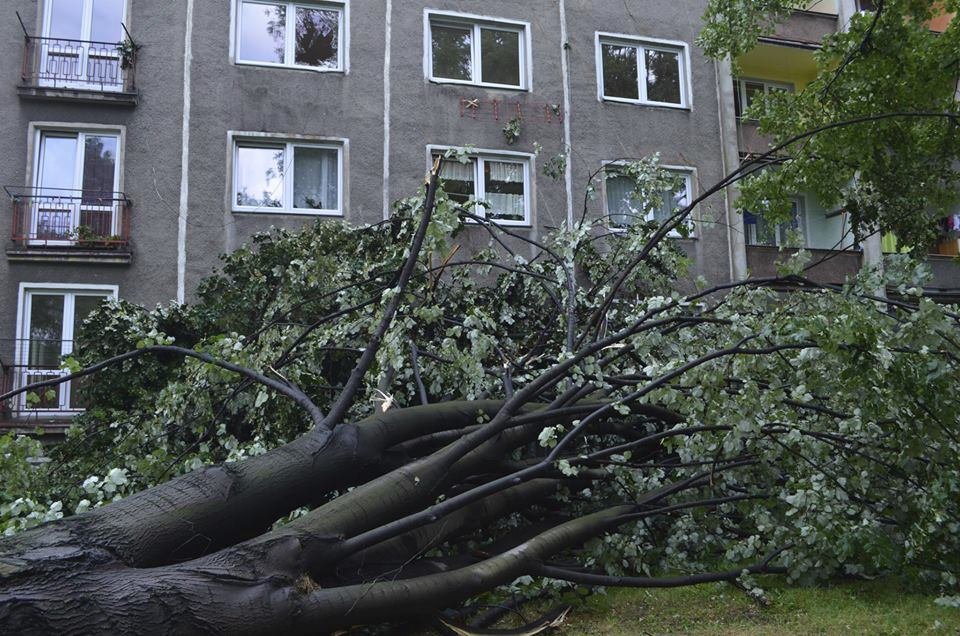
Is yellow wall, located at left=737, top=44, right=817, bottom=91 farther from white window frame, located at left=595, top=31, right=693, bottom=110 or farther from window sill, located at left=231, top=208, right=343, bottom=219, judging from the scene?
window sill, located at left=231, top=208, right=343, bottom=219

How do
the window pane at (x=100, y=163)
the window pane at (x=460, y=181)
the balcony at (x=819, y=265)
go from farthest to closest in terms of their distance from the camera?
the balcony at (x=819, y=265)
the window pane at (x=460, y=181)
the window pane at (x=100, y=163)

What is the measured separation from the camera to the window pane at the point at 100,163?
14.0m

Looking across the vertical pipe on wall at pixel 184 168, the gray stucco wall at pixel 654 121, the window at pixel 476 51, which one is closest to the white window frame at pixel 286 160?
the vertical pipe on wall at pixel 184 168

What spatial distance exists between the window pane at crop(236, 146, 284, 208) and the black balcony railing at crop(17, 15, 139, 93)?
2.11m

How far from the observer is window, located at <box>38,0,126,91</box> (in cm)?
1416

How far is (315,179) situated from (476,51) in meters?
3.89

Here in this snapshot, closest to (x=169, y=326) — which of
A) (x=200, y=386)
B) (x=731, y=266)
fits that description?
(x=200, y=386)

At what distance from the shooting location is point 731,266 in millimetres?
16625

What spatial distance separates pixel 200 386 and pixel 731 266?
40.8 feet

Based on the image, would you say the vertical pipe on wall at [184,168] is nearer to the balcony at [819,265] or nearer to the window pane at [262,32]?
the window pane at [262,32]

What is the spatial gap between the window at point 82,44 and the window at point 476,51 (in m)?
5.27

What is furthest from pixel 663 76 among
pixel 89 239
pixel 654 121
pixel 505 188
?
pixel 89 239

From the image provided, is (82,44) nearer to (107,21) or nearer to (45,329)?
(107,21)

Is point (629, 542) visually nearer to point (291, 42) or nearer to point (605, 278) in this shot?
point (605, 278)
